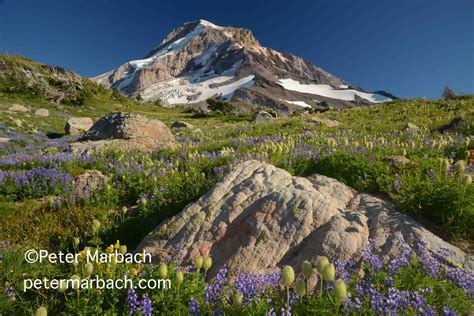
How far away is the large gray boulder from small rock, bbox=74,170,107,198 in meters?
2.55

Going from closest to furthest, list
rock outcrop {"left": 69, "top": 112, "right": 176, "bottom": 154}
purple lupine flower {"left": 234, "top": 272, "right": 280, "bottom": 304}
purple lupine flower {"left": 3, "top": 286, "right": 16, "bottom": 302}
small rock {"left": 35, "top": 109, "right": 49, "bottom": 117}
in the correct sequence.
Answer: purple lupine flower {"left": 234, "top": 272, "right": 280, "bottom": 304}
purple lupine flower {"left": 3, "top": 286, "right": 16, "bottom": 302}
rock outcrop {"left": 69, "top": 112, "right": 176, "bottom": 154}
small rock {"left": 35, "top": 109, "right": 49, "bottom": 117}

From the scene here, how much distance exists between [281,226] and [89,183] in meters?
4.34

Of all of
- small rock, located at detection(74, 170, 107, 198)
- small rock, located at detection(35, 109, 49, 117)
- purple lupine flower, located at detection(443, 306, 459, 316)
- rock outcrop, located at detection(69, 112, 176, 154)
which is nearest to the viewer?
purple lupine flower, located at detection(443, 306, 459, 316)

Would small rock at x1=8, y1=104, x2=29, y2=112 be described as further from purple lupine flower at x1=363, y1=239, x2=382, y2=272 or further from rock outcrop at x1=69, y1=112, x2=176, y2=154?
purple lupine flower at x1=363, y1=239, x2=382, y2=272

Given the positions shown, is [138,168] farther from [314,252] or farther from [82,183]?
[314,252]

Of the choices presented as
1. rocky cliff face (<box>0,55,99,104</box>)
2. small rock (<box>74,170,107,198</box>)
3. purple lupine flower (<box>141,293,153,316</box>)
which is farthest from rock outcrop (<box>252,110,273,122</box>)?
purple lupine flower (<box>141,293,153,316</box>)

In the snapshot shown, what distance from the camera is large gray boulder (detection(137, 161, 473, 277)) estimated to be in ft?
11.0

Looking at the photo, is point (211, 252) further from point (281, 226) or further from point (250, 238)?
point (281, 226)

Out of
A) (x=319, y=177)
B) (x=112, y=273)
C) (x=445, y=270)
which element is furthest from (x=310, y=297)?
(x=319, y=177)

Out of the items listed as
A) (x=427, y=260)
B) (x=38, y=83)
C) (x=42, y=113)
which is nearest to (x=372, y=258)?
(x=427, y=260)

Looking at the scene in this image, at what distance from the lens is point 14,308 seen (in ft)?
9.61

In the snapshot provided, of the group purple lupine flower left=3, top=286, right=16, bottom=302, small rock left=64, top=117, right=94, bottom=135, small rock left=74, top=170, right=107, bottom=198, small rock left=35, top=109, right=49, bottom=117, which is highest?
small rock left=35, top=109, right=49, bottom=117

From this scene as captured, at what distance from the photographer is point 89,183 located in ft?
20.6

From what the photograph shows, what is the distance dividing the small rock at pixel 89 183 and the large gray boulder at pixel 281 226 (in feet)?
8.38
